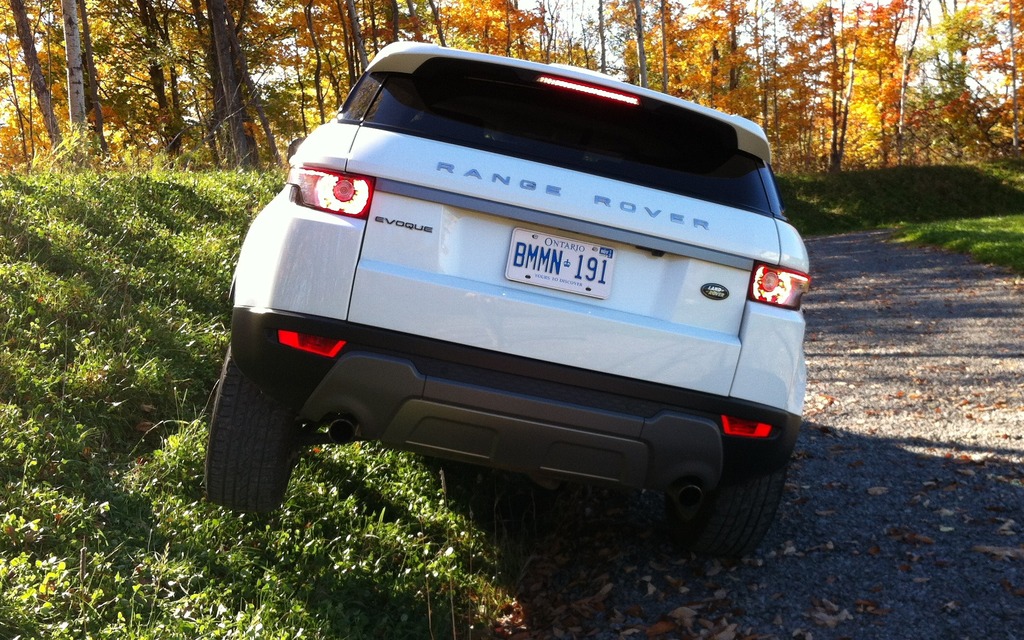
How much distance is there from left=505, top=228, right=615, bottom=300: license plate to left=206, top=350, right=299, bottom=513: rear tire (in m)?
1.01

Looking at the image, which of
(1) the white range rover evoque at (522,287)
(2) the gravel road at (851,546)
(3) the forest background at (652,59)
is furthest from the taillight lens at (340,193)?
(3) the forest background at (652,59)

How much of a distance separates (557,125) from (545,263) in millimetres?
518

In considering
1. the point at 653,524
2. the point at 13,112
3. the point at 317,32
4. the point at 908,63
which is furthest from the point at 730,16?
the point at 653,524

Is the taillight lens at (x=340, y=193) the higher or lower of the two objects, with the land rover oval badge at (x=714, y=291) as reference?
higher

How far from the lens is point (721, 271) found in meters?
2.90

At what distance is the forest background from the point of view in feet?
88.2

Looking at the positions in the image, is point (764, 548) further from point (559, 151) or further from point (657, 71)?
point (657, 71)

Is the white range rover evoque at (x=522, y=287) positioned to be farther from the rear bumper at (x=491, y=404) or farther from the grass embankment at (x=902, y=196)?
the grass embankment at (x=902, y=196)

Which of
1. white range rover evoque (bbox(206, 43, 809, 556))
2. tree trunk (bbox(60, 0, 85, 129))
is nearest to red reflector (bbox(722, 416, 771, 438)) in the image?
white range rover evoque (bbox(206, 43, 809, 556))

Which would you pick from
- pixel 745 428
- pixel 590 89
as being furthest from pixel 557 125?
pixel 745 428

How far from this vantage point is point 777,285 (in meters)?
2.97

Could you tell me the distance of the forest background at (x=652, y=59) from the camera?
2689 cm

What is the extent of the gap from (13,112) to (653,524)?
39.1 m

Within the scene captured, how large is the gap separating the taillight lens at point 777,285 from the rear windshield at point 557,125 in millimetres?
233
